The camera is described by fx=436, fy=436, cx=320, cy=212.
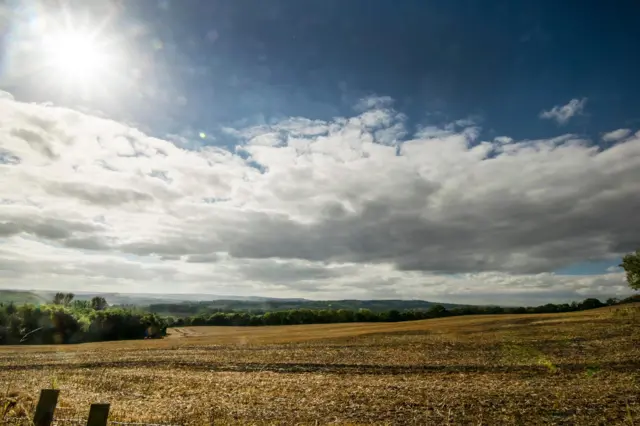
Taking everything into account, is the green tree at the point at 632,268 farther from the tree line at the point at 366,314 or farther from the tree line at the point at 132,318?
the tree line at the point at 366,314

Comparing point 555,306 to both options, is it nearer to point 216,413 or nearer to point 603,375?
point 603,375

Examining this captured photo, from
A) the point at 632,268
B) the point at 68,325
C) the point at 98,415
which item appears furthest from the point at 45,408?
the point at 68,325

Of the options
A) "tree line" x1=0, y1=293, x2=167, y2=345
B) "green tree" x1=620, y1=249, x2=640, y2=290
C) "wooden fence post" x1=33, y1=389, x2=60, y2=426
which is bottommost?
"tree line" x1=0, y1=293, x2=167, y2=345

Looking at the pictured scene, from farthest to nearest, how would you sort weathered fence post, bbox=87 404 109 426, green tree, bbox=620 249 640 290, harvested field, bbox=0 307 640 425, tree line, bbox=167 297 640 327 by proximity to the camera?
tree line, bbox=167 297 640 327, green tree, bbox=620 249 640 290, harvested field, bbox=0 307 640 425, weathered fence post, bbox=87 404 109 426

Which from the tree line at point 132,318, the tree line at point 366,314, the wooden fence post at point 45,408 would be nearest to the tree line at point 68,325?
the tree line at point 132,318

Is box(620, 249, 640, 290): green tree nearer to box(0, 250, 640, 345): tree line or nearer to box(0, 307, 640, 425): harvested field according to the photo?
box(0, 250, 640, 345): tree line

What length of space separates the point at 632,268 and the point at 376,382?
2274 inches

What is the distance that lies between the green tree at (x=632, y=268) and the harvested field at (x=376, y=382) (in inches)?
410

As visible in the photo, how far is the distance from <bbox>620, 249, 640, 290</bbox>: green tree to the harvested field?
10412 mm

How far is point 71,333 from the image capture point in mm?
98562

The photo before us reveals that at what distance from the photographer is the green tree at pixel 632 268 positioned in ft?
219

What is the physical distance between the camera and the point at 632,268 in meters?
67.9

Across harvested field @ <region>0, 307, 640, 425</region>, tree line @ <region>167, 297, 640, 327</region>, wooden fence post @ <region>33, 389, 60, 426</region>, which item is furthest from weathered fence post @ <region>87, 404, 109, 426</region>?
tree line @ <region>167, 297, 640, 327</region>

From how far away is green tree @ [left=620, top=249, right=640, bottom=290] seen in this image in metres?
66.8
